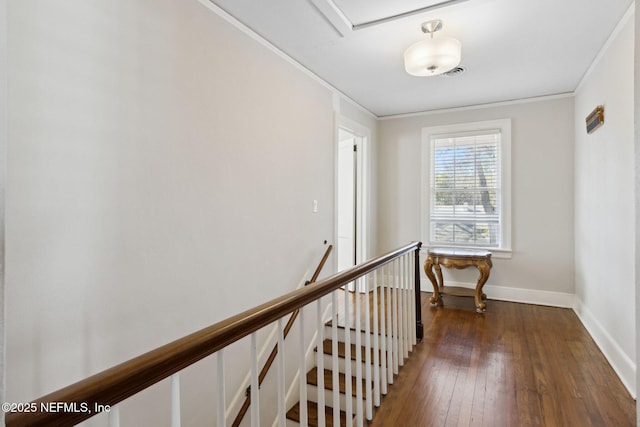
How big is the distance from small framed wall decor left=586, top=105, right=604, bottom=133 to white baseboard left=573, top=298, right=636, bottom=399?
1749 mm

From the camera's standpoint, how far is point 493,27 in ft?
8.07

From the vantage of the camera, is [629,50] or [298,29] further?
[298,29]

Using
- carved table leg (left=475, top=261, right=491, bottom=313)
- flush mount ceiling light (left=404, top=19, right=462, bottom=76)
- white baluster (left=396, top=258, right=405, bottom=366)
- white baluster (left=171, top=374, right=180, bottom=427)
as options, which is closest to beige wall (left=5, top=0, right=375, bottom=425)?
white baluster (left=171, top=374, right=180, bottom=427)

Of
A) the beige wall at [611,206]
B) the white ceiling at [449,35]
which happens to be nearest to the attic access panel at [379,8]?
the white ceiling at [449,35]

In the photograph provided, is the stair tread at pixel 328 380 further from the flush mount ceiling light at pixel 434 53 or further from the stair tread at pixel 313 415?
the flush mount ceiling light at pixel 434 53

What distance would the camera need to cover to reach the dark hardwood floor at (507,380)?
2.01 m

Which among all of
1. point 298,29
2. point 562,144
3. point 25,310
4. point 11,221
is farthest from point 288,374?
point 562,144

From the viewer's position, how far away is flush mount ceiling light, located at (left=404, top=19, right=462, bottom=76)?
232 centimetres

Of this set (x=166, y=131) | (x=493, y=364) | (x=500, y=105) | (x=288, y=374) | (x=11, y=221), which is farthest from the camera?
(x=500, y=105)

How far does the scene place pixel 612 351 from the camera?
8.50 feet

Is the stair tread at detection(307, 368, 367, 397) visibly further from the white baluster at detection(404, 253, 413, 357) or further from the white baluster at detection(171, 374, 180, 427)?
the white baluster at detection(171, 374, 180, 427)

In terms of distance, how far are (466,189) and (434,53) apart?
8.60 ft

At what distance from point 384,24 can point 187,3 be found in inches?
52.2

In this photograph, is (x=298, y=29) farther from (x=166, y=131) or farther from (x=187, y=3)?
(x=166, y=131)
